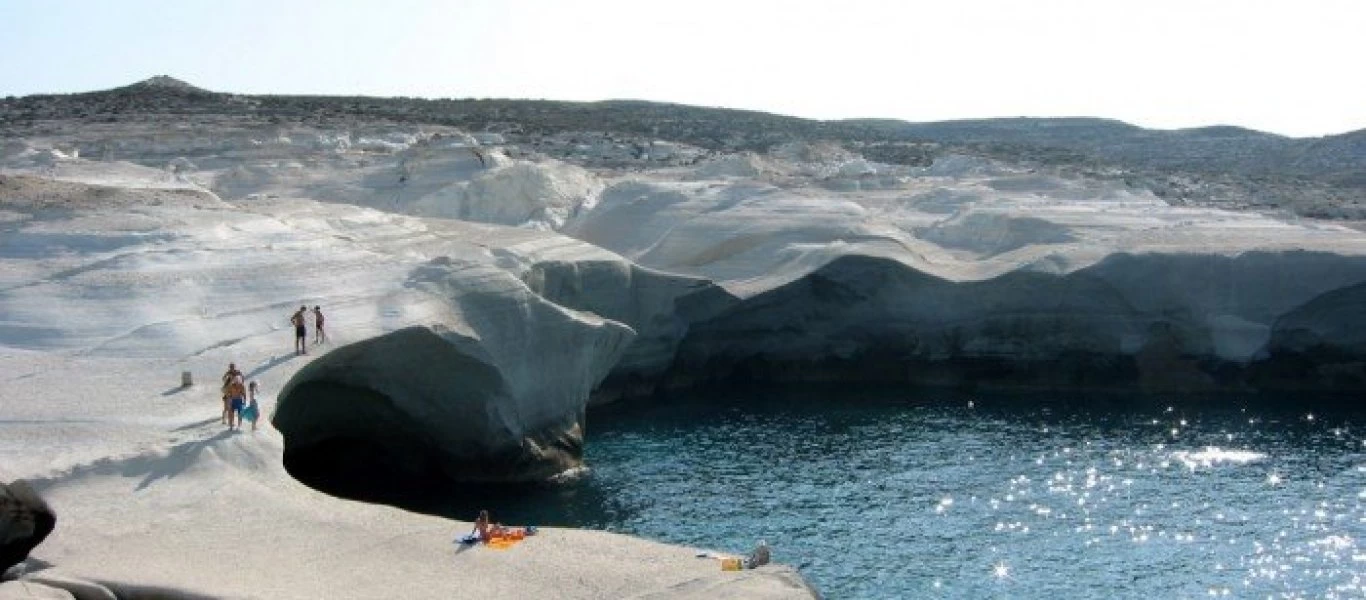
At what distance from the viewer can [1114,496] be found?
118ft

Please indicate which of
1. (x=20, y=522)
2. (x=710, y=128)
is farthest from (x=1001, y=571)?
(x=710, y=128)

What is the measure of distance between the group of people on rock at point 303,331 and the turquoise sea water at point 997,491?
6.13 meters

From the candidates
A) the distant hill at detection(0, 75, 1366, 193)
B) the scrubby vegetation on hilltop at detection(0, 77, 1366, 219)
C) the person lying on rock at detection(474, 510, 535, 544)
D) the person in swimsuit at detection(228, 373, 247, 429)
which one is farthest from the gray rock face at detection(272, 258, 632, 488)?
the distant hill at detection(0, 75, 1366, 193)

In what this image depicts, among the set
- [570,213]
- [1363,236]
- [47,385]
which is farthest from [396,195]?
[1363,236]

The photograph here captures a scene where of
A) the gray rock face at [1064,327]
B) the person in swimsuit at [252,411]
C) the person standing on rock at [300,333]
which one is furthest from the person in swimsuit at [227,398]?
the gray rock face at [1064,327]

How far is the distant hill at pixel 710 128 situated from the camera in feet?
279

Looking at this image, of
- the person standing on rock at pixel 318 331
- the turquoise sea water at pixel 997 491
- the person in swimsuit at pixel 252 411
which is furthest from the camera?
the person standing on rock at pixel 318 331

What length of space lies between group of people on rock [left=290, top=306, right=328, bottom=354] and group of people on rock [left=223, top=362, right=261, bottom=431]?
3.80 metres

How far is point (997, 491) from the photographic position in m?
36.3

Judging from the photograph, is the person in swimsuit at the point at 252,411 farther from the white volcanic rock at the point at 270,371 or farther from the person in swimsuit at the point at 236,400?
the white volcanic rock at the point at 270,371

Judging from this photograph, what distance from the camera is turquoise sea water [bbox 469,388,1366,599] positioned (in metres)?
30.2

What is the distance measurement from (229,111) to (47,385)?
193ft

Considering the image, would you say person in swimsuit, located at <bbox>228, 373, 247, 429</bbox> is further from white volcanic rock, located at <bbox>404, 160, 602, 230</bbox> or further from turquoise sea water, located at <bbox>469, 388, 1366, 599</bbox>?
white volcanic rock, located at <bbox>404, 160, 602, 230</bbox>

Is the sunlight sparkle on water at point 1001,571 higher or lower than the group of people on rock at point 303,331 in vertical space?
lower
